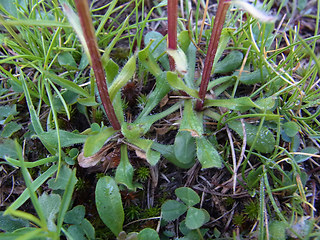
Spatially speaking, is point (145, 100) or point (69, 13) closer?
point (69, 13)

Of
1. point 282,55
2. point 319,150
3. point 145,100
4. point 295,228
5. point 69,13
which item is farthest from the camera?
point 282,55

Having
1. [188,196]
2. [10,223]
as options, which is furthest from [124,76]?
[10,223]

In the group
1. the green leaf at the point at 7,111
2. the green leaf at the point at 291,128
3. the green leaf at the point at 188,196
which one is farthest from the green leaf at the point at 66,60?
the green leaf at the point at 291,128

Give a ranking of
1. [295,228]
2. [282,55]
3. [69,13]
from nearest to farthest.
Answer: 1. [69,13]
2. [295,228]
3. [282,55]

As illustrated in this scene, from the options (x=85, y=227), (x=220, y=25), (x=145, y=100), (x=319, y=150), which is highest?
(x=220, y=25)

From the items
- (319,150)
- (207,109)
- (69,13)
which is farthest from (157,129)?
(319,150)

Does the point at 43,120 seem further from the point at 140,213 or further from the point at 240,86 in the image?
the point at 240,86
